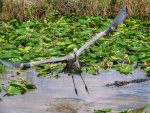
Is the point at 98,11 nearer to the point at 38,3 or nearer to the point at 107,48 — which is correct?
the point at 38,3

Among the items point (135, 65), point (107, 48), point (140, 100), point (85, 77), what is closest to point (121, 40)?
point (107, 48)

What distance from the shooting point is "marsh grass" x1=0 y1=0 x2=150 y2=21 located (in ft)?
34.1

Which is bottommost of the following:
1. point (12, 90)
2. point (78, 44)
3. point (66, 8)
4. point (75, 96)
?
point (75, 96)

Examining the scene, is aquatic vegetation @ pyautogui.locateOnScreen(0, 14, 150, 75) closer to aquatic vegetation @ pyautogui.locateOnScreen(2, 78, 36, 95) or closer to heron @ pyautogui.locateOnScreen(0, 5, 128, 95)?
aquatic vegetation @ pyautogui.locateOnScreen(2, 78, 36, 95)

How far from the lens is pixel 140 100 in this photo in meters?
5.03

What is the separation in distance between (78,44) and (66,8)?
3795 mm

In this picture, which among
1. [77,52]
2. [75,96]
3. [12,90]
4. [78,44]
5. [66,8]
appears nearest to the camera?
[77,52]

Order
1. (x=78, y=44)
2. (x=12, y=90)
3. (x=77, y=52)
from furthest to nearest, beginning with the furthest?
1. (x=78, y=44)
2. (x=12, y=90)
3. (x=77, y=52)

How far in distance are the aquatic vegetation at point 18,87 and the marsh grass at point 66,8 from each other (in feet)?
16.3

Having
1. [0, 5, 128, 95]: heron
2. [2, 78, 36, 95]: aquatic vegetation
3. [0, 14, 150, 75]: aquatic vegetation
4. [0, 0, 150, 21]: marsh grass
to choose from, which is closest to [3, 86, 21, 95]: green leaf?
[2, 78, 36, 95]: aquatic vegetation

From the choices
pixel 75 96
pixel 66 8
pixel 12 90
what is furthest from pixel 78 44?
pixel 66 8

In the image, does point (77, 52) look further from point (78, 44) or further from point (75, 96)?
point (78, 44)

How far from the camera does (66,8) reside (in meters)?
11.5

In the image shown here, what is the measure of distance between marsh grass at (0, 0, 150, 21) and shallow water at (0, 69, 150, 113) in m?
4.35
